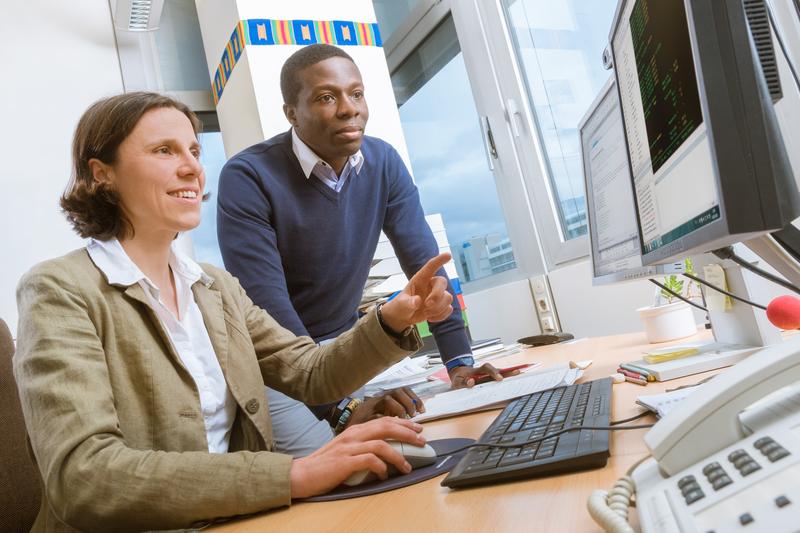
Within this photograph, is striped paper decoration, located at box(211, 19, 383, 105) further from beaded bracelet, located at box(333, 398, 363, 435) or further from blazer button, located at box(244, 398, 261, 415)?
blazer button, located at box(244, 398, 261, 415)

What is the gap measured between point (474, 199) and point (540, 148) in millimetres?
588

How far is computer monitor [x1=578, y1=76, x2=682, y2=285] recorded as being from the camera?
3.92 ft

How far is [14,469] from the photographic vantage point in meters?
→ 1.19

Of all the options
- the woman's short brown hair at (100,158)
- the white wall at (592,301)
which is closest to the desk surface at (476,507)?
the woman's short brown hair at (100,158)

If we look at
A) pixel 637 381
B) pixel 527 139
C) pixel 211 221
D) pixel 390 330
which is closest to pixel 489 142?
pixel 527 139

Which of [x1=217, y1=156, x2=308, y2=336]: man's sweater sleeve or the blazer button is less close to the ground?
[x1=217, y1=156, x2=308, y2=336]: man's sweater sleeve

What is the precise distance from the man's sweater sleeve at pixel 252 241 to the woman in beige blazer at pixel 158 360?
0.23 m

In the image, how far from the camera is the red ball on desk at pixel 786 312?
0.85 m

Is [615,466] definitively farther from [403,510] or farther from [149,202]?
[149,202]

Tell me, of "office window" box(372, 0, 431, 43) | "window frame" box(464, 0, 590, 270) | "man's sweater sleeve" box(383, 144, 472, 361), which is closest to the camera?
"man's sweater sleeve" box(383, 144, 472, 361)

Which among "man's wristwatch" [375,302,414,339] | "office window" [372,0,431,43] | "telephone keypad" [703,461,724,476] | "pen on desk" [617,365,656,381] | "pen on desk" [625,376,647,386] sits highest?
"office window" [372,0,431,43]

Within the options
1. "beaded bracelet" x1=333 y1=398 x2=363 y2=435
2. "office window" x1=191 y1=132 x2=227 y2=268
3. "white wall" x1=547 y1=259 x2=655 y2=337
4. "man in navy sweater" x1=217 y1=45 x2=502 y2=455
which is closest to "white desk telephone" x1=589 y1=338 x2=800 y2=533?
"beaded bracelet" x1=333 y1=398 x2=363 y2=435

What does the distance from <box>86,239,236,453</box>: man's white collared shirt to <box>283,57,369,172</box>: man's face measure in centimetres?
84

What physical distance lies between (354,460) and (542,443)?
0.72 feet
